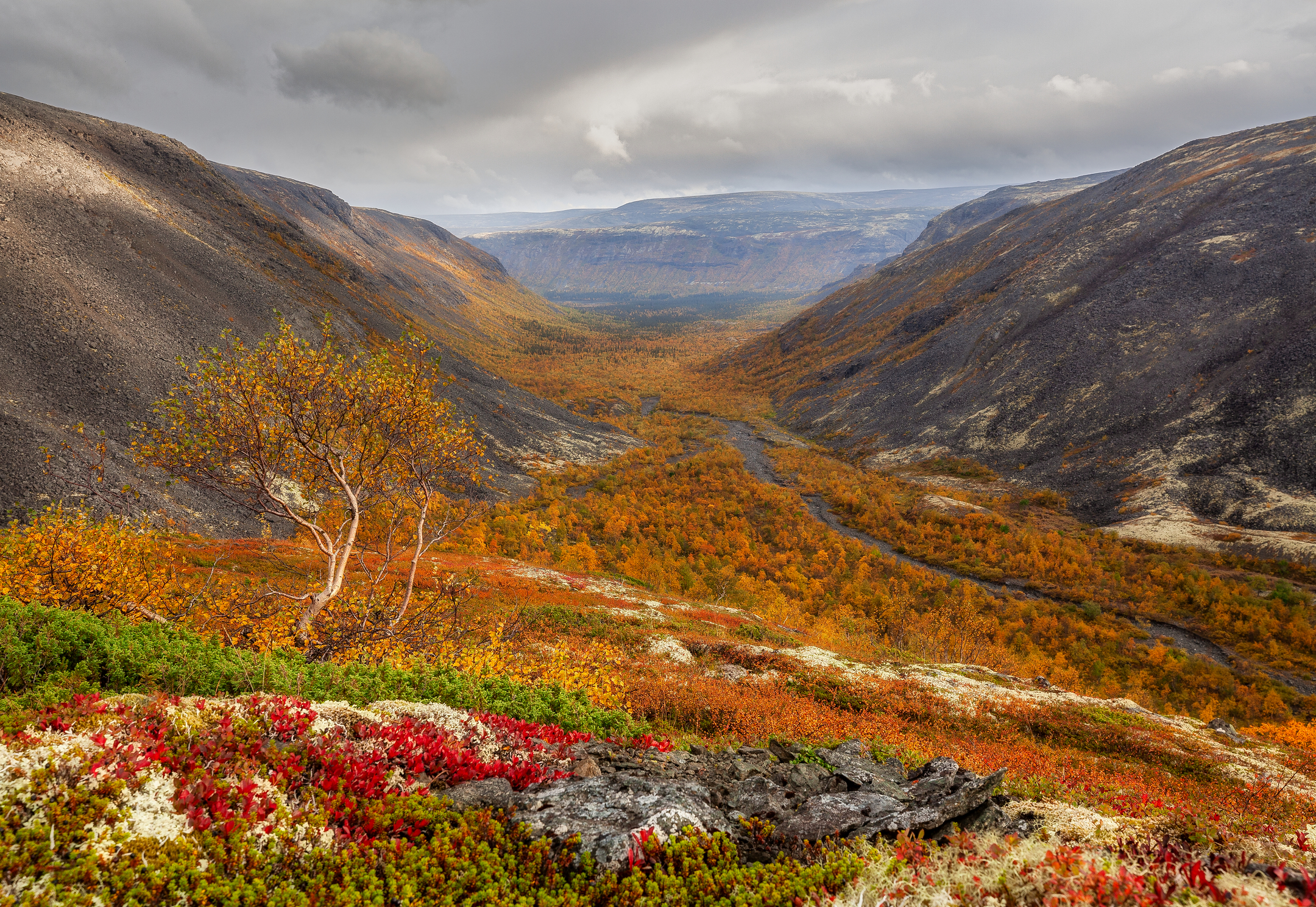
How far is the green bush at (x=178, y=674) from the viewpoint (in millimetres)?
8711

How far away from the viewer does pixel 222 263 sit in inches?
2793

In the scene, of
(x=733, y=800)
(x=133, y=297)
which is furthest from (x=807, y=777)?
(x=133, y=297)

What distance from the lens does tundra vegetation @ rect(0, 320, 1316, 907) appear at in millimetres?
5512

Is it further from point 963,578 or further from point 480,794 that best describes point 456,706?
point 963,578

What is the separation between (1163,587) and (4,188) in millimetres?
114281

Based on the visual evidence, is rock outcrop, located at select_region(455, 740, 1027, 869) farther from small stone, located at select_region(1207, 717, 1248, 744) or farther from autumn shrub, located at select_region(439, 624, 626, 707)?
small stone, located at select_region(1207, 717, 1248, 744)

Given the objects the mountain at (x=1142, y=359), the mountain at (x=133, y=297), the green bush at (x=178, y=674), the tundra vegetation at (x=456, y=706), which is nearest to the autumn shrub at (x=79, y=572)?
the tundra vegetation at (x=456, y=706)

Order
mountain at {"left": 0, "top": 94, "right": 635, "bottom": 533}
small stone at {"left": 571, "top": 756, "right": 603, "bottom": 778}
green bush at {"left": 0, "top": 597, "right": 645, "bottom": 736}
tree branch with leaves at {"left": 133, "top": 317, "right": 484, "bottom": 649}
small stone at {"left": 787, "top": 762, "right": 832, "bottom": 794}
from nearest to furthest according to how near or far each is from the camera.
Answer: green bush at {"left": 0, "top": 597, "right": 645, "bottom": 736} < small stone at {"left": 571, "top": 756, "right": 603, "bottom": 778} < small stone at {"left": 787, "top": 762, "right": 832, "bottom": 794} < tree branch with leaves at {"left": 133, "top": 317, "right": 484, "bottom": 649} < mountain at {"left": 0, "top": 94, "right": 635, "bottom": 533}

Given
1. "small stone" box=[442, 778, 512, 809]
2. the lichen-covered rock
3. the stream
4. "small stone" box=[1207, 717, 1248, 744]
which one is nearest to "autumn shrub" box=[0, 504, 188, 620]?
"small stone" box=[442, 778, 512, 809]

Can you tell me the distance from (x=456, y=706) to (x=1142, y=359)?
101 metres

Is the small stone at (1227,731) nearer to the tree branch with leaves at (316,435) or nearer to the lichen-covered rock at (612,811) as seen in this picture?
the lichen-covered rock at (612,811)

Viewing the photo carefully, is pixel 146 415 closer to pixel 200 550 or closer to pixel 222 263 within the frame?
pixel 200 550

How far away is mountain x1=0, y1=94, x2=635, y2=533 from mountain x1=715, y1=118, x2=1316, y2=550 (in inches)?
2485

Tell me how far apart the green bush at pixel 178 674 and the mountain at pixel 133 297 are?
2775cm
